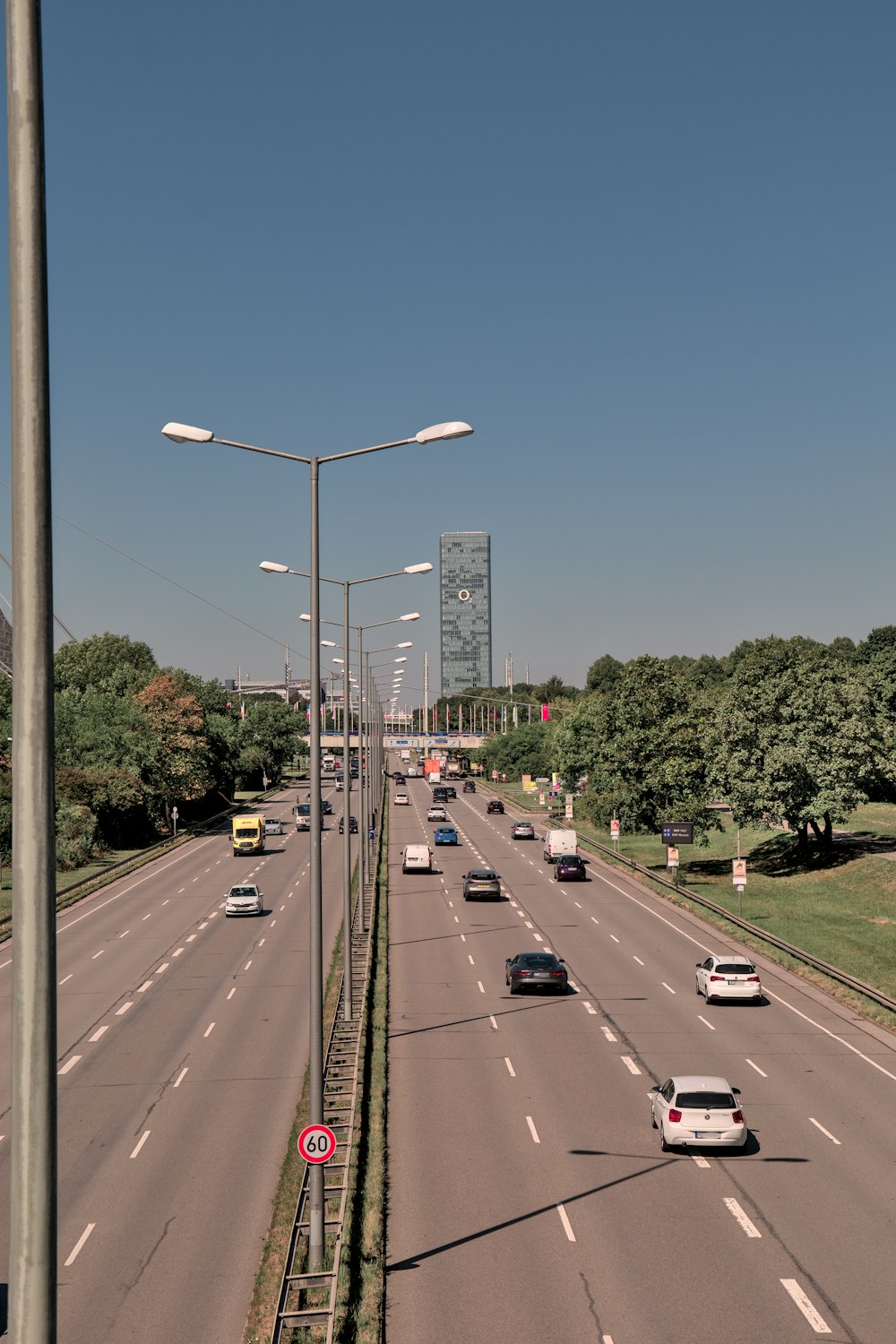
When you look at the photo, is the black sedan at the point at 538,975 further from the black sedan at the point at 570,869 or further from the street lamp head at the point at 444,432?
the black sedan at the point at 570,869

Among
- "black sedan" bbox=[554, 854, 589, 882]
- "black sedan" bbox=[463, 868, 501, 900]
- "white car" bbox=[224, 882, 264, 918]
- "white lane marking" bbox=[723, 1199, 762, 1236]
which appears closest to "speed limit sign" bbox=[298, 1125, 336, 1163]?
"white lane marking" bbox=[723, 1199, 762, 1236]

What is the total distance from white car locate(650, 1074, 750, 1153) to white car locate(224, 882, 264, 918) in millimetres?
35100

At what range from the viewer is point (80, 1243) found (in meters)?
18.8

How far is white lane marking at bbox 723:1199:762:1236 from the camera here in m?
19.1

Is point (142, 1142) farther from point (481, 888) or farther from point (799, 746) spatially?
point (799, 746)

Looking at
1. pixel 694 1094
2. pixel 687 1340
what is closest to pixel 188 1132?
pixel 694 1094

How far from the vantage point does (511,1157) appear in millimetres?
22828

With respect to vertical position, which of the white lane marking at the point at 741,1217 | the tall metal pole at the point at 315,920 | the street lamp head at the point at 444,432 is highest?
the street lamp head at the point at 444,432

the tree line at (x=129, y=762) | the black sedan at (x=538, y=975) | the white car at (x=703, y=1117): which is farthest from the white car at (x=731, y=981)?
the tree line at (x=129, y=762)

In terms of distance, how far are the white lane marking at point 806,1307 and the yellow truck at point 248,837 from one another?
226 ft

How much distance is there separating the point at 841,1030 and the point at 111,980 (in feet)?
76.7

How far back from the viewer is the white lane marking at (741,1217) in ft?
62.8

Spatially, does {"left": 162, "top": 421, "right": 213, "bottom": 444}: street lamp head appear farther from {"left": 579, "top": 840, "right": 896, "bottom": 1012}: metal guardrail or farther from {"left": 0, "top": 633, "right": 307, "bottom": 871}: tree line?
{"left": 0, "top": 633, "right": 307, "bottom": 871}: tree line

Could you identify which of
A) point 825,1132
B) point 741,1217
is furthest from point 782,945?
point 741,1217
